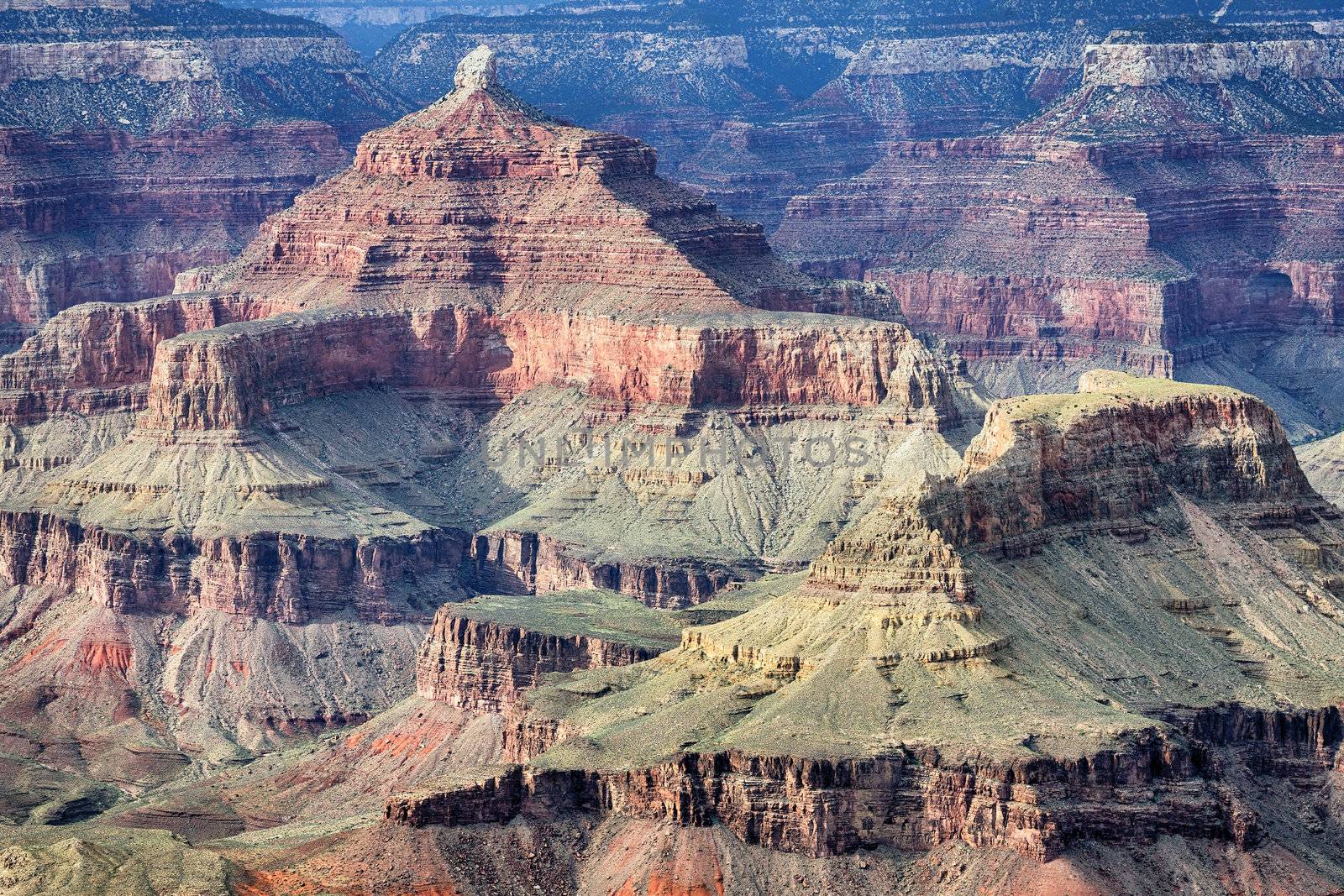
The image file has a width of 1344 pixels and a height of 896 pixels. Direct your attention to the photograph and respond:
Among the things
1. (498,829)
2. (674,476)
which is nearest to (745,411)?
(674,476)

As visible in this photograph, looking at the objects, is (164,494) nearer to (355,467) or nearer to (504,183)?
(355,467)

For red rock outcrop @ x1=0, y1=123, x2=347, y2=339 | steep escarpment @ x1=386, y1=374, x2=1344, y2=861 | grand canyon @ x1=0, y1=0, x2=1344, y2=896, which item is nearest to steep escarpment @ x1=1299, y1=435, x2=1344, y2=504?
grand canyon @ x1=0, y1=0, x2=1344, y2=896

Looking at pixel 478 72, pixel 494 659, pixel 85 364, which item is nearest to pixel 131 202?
pixel 478 72

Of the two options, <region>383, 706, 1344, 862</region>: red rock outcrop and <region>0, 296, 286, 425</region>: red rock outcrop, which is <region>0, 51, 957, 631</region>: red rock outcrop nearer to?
<region>0, 296, 286, 425</region>: red rock outcrop

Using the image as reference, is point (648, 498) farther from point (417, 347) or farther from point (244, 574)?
point (417, 347)

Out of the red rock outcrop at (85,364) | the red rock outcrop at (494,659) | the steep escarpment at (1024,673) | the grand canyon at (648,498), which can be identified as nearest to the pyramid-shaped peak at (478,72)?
the grand canyon at (648,498)

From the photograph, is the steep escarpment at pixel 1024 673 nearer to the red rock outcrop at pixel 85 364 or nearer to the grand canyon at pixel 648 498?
the grand canyon at pixel 648 498
